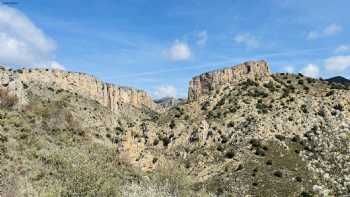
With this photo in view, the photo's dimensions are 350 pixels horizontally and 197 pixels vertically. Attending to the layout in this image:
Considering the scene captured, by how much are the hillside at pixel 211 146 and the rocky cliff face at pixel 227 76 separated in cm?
18

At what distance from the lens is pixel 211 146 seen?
215 feet

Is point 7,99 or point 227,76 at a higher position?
point 227,76

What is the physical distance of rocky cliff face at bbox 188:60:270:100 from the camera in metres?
82.3

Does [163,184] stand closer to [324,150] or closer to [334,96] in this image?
[324,150]

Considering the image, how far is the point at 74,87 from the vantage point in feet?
627

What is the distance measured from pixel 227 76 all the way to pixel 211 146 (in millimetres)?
20727

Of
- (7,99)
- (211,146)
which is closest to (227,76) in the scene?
(211,146)

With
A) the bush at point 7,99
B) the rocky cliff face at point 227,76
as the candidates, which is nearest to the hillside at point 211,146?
the rocky cliff face at point 227,76

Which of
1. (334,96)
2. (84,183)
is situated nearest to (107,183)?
(84,183)

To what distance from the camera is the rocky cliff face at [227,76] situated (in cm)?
8228

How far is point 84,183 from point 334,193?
29.5 meters

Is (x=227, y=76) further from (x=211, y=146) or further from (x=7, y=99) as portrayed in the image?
(x=7, y=99)

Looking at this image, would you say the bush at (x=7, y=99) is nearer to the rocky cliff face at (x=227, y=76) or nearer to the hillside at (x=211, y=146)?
the hillside at (x=211, y=146)

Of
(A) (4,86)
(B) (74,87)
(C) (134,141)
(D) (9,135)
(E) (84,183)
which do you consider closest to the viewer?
(E) (84,183)
